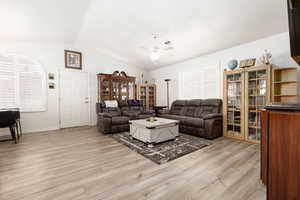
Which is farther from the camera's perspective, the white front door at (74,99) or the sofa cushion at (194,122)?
the white front door at (74,99)

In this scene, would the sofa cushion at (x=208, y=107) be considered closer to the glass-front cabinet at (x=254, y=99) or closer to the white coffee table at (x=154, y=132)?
the glass-front cabinet at (x=254, y=99)

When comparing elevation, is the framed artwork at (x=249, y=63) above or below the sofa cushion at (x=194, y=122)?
above

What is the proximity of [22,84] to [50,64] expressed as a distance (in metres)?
0.99

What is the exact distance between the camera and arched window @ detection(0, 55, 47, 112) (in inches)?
156

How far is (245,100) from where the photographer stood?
3287 millimetres

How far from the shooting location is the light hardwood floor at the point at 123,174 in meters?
1.53

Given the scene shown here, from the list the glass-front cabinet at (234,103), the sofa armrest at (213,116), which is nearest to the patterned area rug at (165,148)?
the sofa armrest at (213,116)

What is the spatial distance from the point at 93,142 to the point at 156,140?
1.50 metres

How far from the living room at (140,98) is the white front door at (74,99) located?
0.04 m

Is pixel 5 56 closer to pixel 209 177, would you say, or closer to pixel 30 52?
pixel 30 52

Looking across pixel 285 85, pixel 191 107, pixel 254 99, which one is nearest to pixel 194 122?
pixel 191 107

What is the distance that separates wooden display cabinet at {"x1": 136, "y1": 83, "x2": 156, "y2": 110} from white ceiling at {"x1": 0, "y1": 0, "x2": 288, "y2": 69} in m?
2.06

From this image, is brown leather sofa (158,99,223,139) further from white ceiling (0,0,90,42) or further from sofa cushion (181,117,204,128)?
white ceiling (0,0,90,42)

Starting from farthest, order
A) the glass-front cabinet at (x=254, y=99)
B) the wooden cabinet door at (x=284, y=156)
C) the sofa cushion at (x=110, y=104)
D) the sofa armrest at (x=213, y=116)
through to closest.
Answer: the sofa cushion at (x=110, y=104)
the sofa armrest at (x=213, y=116)
the glass-front cabinet at (x=254, y=99)
the wooden cabinet door at (x=284, y=156)
